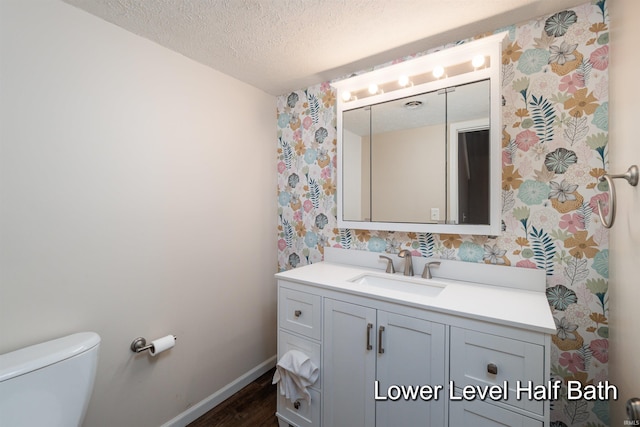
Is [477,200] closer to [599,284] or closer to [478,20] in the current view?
[599,284]

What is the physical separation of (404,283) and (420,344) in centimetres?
42

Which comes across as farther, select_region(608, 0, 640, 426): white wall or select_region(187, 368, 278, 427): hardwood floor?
select_region(187, 368, 278, 427): hardwood floor

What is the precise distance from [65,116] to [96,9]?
52 cm

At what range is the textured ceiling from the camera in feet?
4.11

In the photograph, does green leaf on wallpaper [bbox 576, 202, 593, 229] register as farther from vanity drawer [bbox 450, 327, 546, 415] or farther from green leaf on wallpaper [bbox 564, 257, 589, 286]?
vanity drawer [bbox 450, 327, 546, 415]

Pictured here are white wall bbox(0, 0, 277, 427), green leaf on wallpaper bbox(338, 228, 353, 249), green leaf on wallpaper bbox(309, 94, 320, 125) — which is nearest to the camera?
white wall bbox(0, 0, 277, 427)

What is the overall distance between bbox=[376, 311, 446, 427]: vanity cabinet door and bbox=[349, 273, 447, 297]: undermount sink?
33 centimetres

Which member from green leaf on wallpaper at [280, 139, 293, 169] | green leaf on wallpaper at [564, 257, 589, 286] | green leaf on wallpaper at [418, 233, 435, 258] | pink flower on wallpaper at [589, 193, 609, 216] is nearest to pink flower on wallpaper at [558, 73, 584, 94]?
pink flower on wallpaper at [589, 193, 609, 216]

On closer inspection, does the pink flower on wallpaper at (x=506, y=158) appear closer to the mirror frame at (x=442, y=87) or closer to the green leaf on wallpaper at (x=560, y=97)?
the mirror frame at (x=442, y=87)

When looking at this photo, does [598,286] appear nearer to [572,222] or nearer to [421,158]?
[572,222]

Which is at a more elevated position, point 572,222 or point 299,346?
point 572,222

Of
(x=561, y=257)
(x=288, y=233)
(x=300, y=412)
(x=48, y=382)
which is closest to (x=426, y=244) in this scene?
(x=561, y=257)

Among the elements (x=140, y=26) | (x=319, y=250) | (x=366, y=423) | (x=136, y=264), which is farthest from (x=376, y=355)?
(x=140, y=26)

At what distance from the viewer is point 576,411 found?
1.26 m
